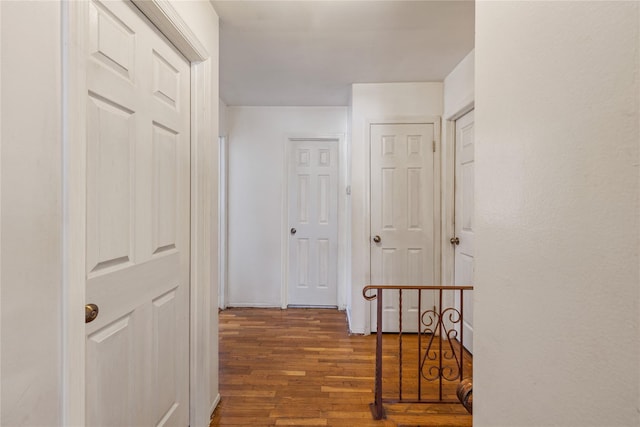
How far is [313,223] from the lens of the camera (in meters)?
4.13

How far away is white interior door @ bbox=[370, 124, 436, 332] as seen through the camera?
3.34 meters

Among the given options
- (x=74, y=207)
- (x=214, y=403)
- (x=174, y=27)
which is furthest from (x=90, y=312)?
(x=214, y=403)

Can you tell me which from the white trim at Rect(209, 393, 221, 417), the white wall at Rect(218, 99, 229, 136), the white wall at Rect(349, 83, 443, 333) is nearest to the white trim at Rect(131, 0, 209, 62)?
the white wall at Rect(349, 83, 443, 333)

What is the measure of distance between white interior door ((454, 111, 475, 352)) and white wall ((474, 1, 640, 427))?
7.10ft

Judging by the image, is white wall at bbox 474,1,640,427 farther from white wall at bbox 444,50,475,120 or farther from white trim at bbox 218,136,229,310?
white trim at bbox 218,136,229,310

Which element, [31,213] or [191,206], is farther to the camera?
[191,206]

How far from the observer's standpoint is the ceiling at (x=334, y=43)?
206 cm

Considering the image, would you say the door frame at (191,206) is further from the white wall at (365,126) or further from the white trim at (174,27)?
the white wall at (365,126)

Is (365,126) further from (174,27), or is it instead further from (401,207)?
(174,27)

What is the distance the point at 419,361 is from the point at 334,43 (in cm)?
216

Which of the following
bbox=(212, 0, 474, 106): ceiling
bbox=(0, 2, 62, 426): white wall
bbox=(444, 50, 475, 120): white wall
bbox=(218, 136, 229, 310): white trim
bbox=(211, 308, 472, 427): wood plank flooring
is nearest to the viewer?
bbox=(0, 2, 62, 426): white wall

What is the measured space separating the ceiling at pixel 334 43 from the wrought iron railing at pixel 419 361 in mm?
1632

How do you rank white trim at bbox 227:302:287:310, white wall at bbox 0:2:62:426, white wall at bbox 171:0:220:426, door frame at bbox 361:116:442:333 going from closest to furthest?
white wall at bbox 0:2:62:426 → white wall at bbox 171:0:220:426 → door frame at bbox 361:116:442:333 → white trim at bbox 227:302:287:310

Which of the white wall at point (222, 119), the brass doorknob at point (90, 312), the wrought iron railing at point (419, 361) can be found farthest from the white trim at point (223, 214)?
the brass doorknob at point (90, 312)
